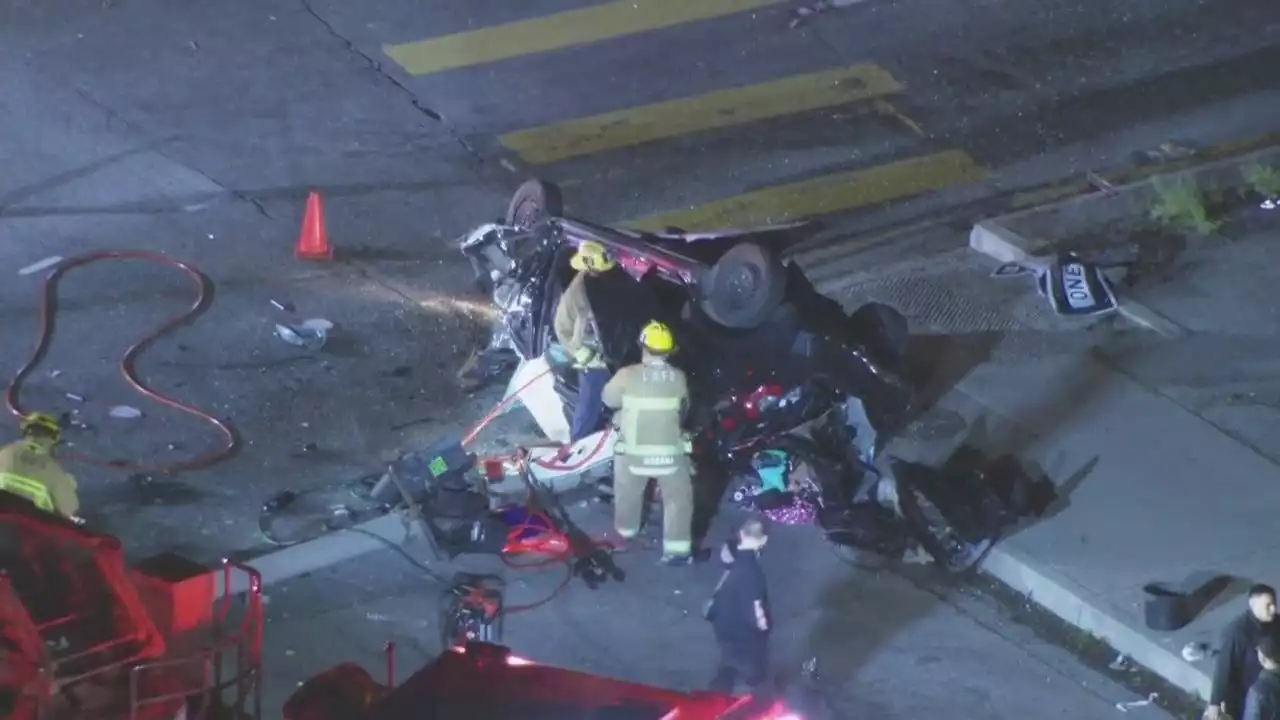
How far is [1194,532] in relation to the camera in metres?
12.7

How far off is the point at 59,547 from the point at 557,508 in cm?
490

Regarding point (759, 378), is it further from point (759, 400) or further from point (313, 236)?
point (313, 236)

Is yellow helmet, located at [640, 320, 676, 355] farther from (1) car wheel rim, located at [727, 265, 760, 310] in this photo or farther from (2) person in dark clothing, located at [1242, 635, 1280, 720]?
(2) person in dark clothing, located at [1242, 635, 1280, 720]

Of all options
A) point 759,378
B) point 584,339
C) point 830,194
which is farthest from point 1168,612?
point 830,194

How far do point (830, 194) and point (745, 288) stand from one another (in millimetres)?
3876

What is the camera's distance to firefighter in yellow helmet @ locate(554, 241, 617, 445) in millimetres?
12531

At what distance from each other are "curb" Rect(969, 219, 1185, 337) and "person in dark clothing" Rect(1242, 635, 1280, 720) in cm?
476

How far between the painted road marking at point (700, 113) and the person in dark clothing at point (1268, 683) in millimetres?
7860

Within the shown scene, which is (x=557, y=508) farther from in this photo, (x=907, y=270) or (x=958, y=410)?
(x=907, y=270)

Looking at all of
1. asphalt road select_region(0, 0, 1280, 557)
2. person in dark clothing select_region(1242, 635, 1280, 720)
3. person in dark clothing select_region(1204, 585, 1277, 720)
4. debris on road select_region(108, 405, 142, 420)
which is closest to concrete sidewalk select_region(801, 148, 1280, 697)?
person in dark clothing select_region(1204, 585, 1277, 720)

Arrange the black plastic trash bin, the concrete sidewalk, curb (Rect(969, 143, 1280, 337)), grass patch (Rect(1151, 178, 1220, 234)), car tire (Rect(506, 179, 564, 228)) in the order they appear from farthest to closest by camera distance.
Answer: grass patch (Rect(1151, 178, 1220, 234)) < curb (Rect(969, 143, 1280, 337)) < car tire (Rect(506, 179, 564, 228)) < the concrete sidewalk < the black plastic trash bin

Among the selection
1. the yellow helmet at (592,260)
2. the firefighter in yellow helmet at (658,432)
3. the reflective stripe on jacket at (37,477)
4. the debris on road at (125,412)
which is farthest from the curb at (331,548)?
the yellow helmet at (592,260)

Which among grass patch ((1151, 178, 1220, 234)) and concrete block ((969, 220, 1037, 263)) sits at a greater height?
grass patch ((1151, 178, 1220, 234))

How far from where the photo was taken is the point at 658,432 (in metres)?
12.0
